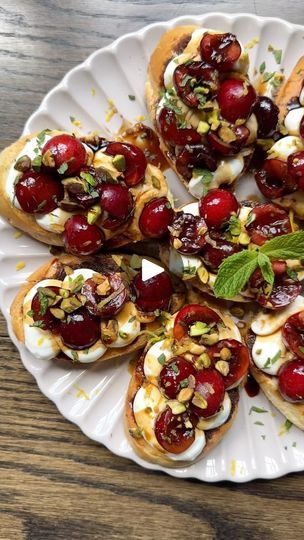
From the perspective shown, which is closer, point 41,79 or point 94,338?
point 94,338

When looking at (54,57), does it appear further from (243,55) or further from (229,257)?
(229,257)

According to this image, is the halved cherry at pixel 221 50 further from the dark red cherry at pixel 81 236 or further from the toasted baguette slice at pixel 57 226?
the dark red cherry at pixel 81 236

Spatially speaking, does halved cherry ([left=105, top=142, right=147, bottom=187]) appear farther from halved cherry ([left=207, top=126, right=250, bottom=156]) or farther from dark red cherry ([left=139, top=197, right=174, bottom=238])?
halved cherry ([left=207, top=126, right=250, bottom=156])

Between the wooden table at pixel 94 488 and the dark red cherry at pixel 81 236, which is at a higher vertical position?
the dark red cherry at pixel 81 236

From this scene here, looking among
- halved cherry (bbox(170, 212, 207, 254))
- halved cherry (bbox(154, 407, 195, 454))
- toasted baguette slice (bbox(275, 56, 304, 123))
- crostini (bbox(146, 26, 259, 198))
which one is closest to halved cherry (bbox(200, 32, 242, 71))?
crostini (bbox(146, 26, 259, 198))

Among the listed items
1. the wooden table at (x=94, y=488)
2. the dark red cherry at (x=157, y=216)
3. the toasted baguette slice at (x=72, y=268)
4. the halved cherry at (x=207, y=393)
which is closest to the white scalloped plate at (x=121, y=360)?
the toasted baguette slice at (x=72, y=268)

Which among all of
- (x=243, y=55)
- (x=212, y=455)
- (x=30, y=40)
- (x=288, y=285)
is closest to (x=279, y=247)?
(x=288, y=285)

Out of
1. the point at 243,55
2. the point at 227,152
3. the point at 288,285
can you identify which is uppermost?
the point at 243,55
